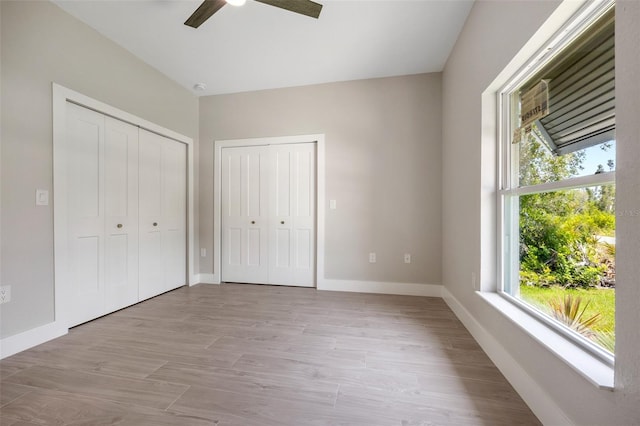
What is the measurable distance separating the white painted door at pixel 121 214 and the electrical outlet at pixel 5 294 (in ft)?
2.26

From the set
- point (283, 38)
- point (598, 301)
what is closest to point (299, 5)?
point (283, 38)

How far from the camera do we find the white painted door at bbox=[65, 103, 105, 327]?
205 centimetres

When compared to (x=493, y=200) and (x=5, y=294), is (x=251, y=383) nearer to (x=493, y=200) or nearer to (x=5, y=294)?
(x=5, y=294)

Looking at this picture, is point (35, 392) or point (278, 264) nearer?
point (35, 392)

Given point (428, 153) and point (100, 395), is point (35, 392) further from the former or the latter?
point (428, 153)

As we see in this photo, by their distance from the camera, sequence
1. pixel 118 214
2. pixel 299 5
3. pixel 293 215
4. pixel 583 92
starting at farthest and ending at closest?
1. pixel 293 215
2. pixel 118 214
3. pixel 299 5
4. pixel 583 92

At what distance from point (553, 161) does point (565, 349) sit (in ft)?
2.94

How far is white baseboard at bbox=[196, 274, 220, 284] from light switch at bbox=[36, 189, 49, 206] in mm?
1899

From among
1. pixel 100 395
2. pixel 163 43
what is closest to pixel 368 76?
pixel 163 43

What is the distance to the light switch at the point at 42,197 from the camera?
1809 millimetres

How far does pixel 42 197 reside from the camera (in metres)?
1.83

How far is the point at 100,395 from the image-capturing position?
129cm

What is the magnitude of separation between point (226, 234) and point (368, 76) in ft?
→ 9.20

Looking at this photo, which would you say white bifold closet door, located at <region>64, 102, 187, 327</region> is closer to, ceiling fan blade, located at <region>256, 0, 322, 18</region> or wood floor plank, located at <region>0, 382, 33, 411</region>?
wood floor plank, located at <region>0, 382, 33, 411</region>
